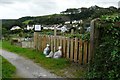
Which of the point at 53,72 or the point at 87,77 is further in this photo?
the point at 53,72

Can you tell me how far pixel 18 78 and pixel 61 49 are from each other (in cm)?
448

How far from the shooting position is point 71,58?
38.7 ft

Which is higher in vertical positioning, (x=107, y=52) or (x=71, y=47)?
(x=107, y=52)

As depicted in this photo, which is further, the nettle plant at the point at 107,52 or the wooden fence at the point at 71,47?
Answer: the wooden fence at the point at 71,47

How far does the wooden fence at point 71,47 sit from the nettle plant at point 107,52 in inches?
81.8

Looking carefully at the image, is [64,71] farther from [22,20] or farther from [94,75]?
[22,20]

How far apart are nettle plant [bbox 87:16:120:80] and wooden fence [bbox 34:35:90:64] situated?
6.82ft

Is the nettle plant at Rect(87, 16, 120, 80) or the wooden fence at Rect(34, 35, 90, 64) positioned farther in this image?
the wooden fence at Rect(34, 35, 90, 64)

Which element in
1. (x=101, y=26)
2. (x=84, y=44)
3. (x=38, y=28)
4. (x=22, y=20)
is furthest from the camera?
(x=22, y=20)

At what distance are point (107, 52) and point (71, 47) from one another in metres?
4.34

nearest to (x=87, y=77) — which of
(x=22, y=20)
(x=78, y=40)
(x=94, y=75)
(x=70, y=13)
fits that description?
(x=94, y=75)

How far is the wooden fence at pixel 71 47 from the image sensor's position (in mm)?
10680

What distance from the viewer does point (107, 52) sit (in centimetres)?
768

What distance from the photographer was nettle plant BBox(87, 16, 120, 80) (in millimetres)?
7275
